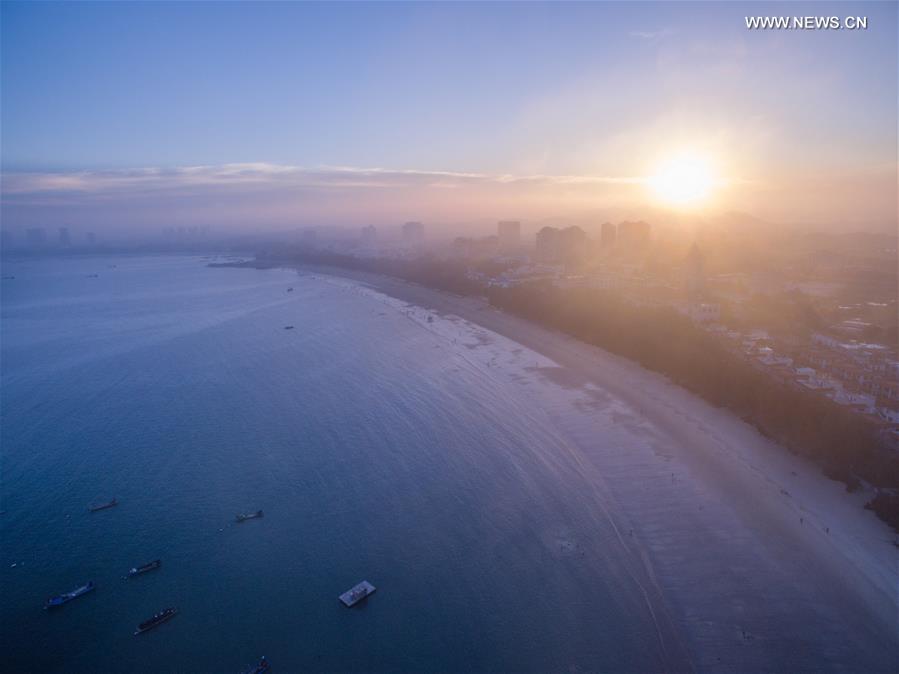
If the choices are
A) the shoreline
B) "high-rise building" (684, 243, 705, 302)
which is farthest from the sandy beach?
"high-rise building" (684, 243, 705, 302)

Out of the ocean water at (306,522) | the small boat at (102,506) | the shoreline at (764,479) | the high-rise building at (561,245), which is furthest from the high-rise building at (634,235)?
the small boat at (102,506)

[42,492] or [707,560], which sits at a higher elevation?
[707,560]

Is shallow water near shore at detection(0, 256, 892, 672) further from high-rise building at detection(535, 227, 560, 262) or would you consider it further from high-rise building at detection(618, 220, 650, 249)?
high-rise building at detection(535, 227, 560, 262)

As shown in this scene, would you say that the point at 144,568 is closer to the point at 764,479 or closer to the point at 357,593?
the point at 357,593

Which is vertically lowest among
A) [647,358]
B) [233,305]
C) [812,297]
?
[233,305]

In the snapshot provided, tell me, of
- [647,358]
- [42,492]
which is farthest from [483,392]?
[42,492]

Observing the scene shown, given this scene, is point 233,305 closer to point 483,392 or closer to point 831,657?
point 483,392

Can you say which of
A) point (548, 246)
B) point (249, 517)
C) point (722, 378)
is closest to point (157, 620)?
point (249, 517)
